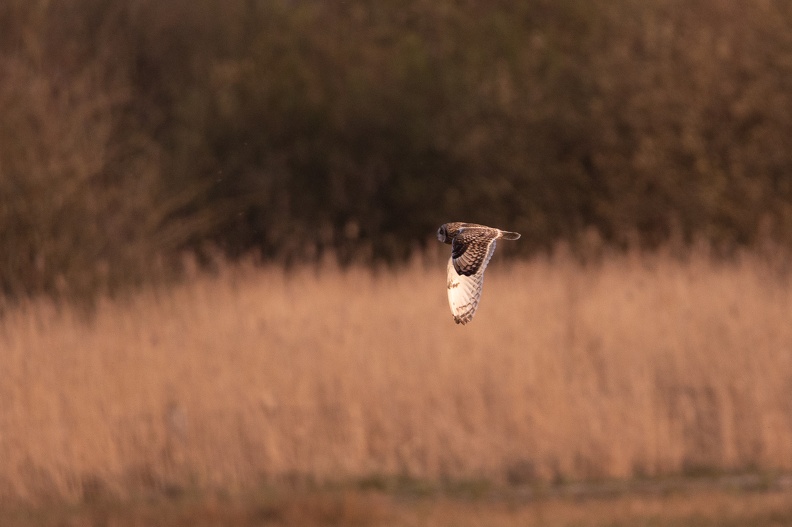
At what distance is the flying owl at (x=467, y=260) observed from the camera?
1.80m

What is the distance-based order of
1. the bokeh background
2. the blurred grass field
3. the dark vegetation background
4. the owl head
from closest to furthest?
the owl head < the bokeh background < the blurred grass field < the dark vegetation background

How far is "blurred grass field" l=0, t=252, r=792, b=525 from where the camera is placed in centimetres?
1158

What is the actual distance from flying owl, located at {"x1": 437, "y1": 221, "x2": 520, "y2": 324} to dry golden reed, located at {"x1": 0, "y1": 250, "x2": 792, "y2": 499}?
336 inches

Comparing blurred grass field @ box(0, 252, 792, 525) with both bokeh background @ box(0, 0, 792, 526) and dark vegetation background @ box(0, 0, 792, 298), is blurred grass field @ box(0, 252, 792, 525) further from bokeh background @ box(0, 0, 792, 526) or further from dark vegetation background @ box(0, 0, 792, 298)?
dark vegetation background @ box(0, 0, 792, 298)

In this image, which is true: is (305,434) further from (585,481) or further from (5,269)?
(5,269)

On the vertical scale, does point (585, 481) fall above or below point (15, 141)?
below

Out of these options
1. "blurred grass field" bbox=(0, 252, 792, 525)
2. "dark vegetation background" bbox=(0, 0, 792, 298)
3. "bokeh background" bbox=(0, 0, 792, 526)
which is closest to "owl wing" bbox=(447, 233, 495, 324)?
"bokeh background" bbox=(0, 0, 792, 526)

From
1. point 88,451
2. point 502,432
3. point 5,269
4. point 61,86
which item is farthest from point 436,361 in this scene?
point 61,86

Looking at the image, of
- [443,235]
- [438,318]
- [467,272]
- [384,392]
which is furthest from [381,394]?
[467,272]

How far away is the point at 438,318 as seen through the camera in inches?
539

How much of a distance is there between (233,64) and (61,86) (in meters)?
10.7

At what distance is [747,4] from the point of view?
68.4ft

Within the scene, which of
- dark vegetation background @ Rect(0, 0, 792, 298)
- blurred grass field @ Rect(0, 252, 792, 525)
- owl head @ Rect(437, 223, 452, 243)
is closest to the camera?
owl head @ Rect(437, 223, 452, 243)

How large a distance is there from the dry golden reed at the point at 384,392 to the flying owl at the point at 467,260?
8.54 metres
